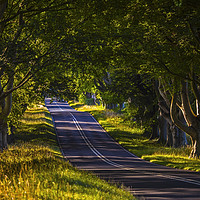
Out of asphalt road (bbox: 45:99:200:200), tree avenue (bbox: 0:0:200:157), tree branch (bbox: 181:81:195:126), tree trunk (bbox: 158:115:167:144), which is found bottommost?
asphalt road (bbox: 45:99:200:200)

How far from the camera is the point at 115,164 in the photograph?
29.3 meters

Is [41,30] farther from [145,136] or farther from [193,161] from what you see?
[145,136]

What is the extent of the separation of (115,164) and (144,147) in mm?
11192

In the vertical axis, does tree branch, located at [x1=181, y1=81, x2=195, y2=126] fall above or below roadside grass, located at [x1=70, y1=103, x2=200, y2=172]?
above

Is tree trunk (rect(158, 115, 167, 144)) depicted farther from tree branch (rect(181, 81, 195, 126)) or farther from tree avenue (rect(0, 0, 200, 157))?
tree branch (rect(181, 81, 195, 126))

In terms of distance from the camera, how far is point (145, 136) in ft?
159

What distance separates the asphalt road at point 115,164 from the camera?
1711 centimetres

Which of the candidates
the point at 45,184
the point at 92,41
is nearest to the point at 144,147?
the point at 92,41

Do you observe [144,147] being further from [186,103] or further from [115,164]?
[186,103]

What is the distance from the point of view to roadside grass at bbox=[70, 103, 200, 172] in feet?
94.3

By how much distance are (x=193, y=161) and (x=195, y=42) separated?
10.1m

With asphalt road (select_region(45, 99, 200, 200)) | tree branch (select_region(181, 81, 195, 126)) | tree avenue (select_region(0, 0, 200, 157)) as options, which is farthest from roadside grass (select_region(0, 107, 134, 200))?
tree branch (select_region(181, 81, 195, 126))

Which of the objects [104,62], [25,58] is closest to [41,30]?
[25,58]

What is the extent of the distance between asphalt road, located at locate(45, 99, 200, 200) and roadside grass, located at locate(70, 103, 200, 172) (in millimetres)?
831
